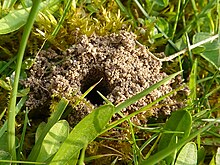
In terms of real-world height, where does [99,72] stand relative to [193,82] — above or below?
above

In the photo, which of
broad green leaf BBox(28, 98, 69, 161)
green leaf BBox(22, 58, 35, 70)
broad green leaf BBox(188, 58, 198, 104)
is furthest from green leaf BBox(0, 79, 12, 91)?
broad green leaf BBox(188, 58, 198, 104)

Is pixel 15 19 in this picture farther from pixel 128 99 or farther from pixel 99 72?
pixel 128 99

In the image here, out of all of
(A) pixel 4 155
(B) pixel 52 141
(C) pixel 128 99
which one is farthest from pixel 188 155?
(A) pixel 4 155

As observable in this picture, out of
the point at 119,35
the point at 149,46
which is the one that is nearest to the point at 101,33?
the point at 119,35

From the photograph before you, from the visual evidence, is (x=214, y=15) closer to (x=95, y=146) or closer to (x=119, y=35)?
(x=119, y=35)

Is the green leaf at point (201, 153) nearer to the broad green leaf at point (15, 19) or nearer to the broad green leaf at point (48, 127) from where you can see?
the broad green leaf at point (48, 127)

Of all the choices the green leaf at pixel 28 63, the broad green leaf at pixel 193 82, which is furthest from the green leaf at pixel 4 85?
the broad green leaf at pixel 193 82

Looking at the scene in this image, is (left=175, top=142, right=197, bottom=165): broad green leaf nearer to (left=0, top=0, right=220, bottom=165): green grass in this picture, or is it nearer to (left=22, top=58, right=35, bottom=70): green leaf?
(left=0, top=0, right=220, bottom=165): green grass
